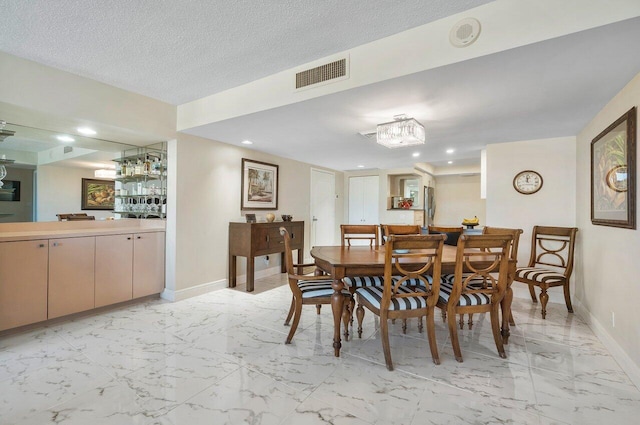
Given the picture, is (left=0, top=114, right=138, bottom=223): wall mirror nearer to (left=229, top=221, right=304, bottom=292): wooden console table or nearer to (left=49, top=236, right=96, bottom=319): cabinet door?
(left=49, top=236, right=96, bottom=319): cabinet door

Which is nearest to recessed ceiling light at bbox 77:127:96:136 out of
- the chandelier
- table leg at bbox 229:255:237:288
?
table leg at bbox 229:255:237:288

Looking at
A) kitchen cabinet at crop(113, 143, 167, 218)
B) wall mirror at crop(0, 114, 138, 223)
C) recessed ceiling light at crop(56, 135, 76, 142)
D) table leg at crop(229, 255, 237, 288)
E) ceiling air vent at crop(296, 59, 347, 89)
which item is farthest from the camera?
table leg at crop(229, 255, 237, 288)

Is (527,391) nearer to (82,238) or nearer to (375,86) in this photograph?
(375,86)

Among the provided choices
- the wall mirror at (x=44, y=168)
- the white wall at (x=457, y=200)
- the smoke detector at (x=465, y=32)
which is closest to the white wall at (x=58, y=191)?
the wall mirror at (x=44, y=168)

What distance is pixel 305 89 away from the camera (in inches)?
96.3

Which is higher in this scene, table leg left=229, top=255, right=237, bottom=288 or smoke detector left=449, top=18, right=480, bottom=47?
smoke detector left=449, top=18, right=480, bottom=47

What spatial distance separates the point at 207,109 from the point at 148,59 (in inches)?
33.0

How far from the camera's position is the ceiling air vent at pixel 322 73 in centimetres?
225

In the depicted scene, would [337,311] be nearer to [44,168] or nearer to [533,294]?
[533,294]

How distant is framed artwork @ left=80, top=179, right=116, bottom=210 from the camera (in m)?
3.40

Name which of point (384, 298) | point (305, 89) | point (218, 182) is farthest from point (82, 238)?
point (384, 298)

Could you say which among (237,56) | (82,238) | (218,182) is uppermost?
(237,56)

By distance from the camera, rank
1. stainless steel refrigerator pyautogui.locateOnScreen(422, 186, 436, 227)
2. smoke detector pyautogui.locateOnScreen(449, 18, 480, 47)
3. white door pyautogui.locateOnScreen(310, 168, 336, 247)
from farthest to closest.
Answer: stainless steel refrigerator pyautogui.locateOnScreen(422, 186, 436, 227) < white door pyautogui.locateOnScreen(310, 168, 336, 247) < smoke detector pyautogui.locateOnScreen(449, 18, 480, 47)

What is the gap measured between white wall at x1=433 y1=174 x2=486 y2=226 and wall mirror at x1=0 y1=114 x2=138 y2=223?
7813mm
